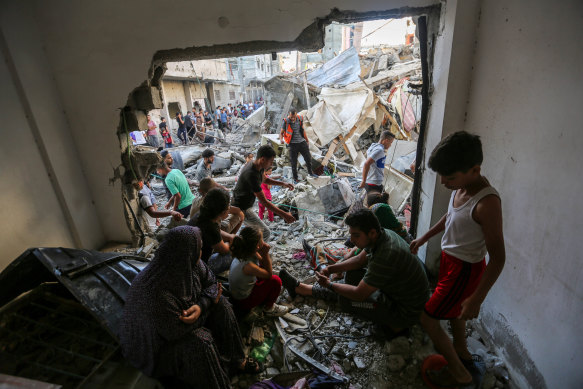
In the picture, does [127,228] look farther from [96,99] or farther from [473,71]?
[473,71]

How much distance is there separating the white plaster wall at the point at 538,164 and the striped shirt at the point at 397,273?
2.39ft

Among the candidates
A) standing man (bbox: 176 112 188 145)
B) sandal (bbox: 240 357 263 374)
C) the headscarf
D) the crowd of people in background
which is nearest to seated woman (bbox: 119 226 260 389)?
the headscarf

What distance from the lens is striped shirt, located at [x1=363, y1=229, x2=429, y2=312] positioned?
2.21 meters

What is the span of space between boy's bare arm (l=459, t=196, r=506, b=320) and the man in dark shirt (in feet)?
8.28

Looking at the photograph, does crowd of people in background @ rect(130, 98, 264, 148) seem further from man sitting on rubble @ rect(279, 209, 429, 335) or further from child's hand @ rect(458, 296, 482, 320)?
child's hand @ rect(458, 296, 482, 320)

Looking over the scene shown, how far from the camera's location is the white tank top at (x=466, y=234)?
69.9 inches

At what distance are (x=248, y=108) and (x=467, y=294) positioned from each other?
24179 mm

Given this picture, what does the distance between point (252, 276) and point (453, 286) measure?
176cm

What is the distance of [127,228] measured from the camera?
13.2 ft

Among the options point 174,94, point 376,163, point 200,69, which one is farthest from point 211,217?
point 200,69

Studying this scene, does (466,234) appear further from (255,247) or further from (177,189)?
(177,189)

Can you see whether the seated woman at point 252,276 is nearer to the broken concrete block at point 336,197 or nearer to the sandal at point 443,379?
the sandal at point 443,379

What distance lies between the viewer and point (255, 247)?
8.68 ft

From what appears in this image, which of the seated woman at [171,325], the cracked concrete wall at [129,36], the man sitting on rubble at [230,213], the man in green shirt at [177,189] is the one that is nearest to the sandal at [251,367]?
the seated woman at [171,325]
